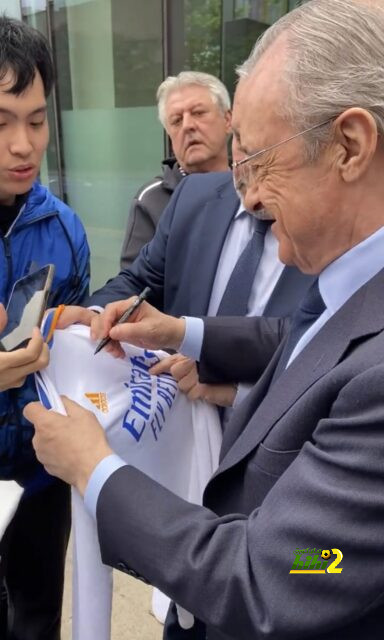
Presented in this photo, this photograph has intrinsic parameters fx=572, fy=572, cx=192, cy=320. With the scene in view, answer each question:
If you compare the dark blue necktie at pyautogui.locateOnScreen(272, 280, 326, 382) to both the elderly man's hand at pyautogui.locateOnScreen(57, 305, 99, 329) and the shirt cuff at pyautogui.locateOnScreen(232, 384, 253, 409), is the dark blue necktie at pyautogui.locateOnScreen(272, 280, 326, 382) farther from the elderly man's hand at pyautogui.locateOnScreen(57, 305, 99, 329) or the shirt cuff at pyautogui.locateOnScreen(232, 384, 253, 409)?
the elderly man's hand at pyautogui.locateOnScreen(57, 305, 99, 329)

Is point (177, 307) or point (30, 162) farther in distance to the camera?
point (177, 307)

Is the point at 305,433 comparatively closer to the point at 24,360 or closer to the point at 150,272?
the point at 24,360

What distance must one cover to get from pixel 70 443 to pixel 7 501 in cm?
20

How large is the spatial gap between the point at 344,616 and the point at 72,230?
130 centimetres

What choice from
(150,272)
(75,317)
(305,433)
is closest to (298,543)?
(305,433)

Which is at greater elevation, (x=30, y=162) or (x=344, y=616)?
(x=30, y=162)

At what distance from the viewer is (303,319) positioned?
3.87 ft

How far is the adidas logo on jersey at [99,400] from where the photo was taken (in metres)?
1.33

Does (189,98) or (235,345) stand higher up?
(189,98)

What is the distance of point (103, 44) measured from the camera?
5234mm

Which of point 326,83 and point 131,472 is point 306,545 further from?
point 326,83

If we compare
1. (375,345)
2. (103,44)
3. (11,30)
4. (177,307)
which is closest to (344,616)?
(375,345)

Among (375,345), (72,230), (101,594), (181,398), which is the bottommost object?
(101,594)

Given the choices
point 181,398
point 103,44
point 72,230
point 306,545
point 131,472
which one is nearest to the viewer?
point 306,545
